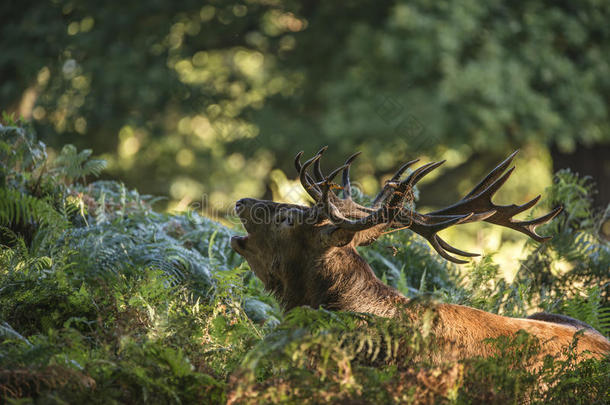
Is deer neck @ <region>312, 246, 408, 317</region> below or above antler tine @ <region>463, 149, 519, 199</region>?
below

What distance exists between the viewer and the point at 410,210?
3666 mm

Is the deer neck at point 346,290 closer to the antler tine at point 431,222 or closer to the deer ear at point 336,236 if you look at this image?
the deer ear at point 336,236

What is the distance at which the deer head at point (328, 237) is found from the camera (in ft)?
11.6

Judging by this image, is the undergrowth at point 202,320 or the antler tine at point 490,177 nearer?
the undergrowth at point 202,320

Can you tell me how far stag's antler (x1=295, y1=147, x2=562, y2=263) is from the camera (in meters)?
3.43

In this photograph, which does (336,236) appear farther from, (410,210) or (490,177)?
(490,177)

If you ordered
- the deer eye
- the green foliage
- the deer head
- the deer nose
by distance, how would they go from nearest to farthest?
the deer head → the deer eye → the deer nose → the green foliage

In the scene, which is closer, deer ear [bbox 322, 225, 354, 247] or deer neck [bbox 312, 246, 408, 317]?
deer ear [bbox 322, 225, 354, 247]

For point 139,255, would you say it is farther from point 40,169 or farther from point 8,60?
point 8,60

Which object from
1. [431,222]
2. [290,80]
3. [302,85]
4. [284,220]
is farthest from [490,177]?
[290,80]

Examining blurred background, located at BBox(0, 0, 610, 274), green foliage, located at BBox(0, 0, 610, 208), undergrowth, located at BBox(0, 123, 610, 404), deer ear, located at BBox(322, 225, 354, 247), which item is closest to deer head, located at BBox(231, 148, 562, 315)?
deer ear, located at BBox(322, 225, 354, 247)

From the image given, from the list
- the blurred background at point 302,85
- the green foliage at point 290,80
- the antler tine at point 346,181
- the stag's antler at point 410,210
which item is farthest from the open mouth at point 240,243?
the green foliage at point 290,80

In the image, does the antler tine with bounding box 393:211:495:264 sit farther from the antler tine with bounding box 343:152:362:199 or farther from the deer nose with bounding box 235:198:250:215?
the deer nose with bounding box 235:198:250:215

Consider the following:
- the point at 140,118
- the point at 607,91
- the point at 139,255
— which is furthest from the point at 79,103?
the point at 607,91
